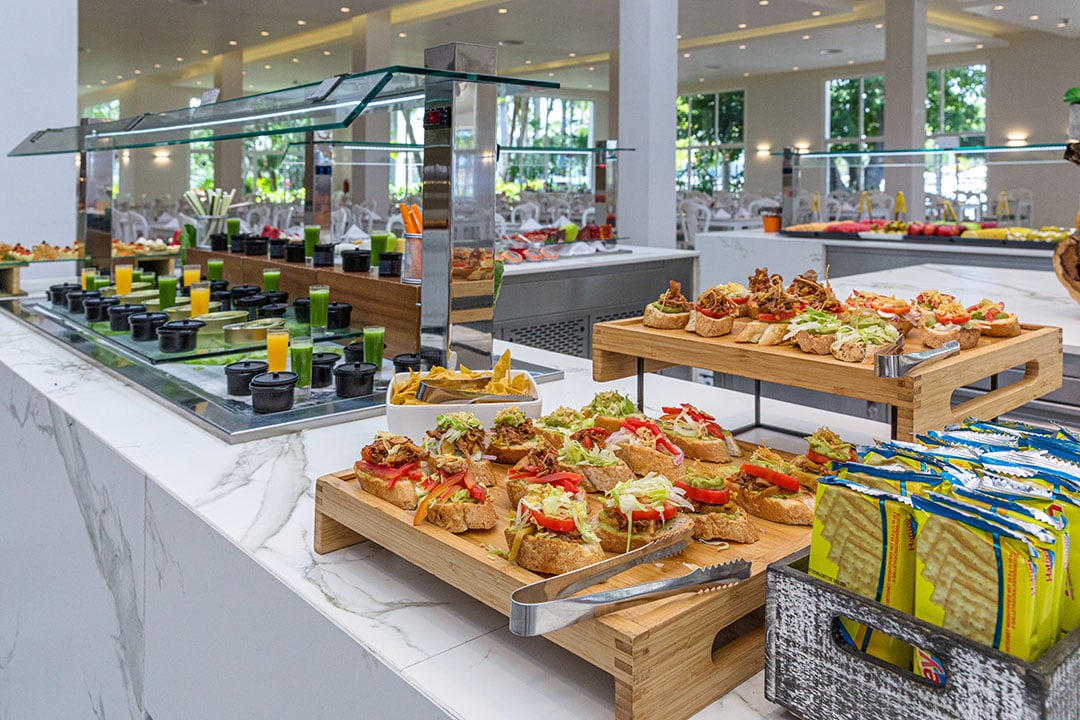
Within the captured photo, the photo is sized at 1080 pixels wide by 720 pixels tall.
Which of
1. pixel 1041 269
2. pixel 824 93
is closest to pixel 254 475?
pixel 1041 269

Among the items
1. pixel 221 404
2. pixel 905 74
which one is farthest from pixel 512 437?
pixel 905 74

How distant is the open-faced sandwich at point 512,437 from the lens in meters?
1.24

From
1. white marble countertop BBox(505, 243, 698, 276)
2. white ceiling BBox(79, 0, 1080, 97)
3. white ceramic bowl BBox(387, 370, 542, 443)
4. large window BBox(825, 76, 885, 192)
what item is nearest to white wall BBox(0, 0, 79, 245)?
white marble countertop BBox(505, 243, 698, 276)

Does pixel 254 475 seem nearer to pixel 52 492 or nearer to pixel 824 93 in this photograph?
pixel 52 492

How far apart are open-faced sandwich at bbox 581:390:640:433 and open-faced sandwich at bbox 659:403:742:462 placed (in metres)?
0.06

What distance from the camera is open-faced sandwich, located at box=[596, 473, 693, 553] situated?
3.00 ft

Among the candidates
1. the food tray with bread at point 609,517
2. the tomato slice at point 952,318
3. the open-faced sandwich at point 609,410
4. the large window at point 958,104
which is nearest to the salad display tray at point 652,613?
the food tray with bread at point 609,517

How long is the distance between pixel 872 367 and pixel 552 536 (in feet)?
1.76

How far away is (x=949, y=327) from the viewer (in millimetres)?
1328

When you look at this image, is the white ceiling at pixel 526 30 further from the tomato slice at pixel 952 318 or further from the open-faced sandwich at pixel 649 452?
the open-faced sandwich at pixel 649 452

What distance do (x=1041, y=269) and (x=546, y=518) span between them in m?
3.78

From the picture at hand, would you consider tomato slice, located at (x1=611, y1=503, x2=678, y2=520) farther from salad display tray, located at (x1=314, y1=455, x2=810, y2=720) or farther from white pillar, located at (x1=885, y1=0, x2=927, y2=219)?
white pillar, located at (x1=885, y1=0, x2=927, y2=219)

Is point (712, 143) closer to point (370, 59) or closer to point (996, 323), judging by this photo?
point (370, 59)

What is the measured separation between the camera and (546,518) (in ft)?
2.92
